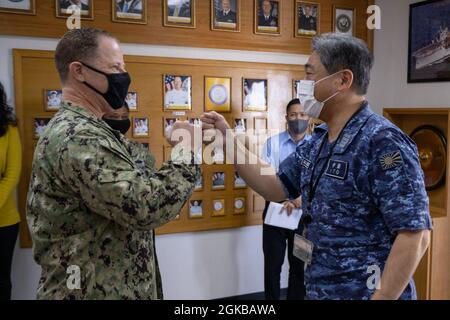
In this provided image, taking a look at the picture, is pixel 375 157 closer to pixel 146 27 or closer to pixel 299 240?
pixel 299 240

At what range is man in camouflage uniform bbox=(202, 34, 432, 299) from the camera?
50.5 inches

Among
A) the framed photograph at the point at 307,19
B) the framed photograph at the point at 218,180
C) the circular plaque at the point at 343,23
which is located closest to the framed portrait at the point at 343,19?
the circular plaque at the point at 343,23

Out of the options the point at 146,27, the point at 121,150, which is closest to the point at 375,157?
the point at 121,150

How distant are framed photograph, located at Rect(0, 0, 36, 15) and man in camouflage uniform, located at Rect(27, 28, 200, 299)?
151 cm

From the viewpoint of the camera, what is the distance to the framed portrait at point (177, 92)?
3.13m

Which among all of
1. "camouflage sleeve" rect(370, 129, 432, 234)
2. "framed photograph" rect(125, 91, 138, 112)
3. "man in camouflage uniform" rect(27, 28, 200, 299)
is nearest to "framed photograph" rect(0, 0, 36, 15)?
"framed photograph" rect(125, 91, 138, 112)

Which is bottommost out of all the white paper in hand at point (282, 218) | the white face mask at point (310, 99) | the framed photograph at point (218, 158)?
the white paper in hand at point (282, 218)

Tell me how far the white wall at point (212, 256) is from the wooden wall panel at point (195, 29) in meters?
0.06

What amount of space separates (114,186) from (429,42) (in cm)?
304

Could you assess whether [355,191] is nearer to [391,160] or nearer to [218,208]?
[391,160]

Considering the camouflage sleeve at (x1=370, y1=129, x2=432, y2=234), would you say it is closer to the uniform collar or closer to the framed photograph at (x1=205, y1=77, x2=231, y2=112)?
the uniform collar

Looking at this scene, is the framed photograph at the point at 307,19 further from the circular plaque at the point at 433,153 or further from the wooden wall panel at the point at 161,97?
the circular plaque at the point at 433,153

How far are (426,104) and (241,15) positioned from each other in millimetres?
1649
